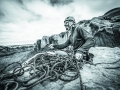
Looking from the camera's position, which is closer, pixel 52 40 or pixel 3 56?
pixel 3 56

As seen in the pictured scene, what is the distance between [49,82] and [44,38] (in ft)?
47.1

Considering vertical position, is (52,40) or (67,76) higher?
(52,40)

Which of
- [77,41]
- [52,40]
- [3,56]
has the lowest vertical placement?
[3,56]

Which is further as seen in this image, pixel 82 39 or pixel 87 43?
pixel 82 39

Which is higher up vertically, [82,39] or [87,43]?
[82,39]

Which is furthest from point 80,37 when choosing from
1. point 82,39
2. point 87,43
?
point 87,43

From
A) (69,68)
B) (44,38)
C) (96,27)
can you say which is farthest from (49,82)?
(44,38)

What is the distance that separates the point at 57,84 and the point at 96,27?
302 inches

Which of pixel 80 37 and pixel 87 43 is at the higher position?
pixel 80 37

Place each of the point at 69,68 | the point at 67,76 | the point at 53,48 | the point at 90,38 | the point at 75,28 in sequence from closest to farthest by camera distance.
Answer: the point at 67,76 < the point at 69,68 < the point at 90,38 < the point at 75,28 < the point at 53,48

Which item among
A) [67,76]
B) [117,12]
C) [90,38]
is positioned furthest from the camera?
[117,12]

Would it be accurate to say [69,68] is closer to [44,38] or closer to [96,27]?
[96,27]

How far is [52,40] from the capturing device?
13961 millimetres

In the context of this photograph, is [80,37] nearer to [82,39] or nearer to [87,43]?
[82,39]
